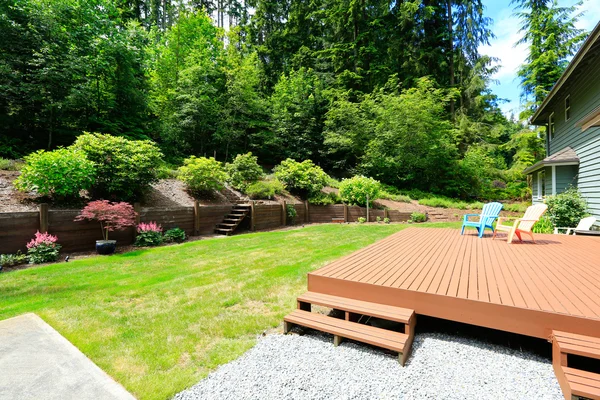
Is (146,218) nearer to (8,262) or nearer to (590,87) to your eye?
(8,262)

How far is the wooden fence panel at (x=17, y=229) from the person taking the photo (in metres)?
5.19

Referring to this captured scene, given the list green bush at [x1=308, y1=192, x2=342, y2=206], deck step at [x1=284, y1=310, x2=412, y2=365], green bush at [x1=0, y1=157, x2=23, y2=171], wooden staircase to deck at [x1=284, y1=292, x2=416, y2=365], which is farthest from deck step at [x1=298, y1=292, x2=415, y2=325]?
green bush at [x1=308, y1=192, x2=342, y2=206]

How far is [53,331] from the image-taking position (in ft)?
8.58

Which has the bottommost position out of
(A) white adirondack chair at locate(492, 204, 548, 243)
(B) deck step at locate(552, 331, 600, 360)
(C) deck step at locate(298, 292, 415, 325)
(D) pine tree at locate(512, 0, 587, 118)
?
(C) deck step at locate(298, 292, 415, 325)

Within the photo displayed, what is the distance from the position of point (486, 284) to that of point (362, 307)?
4.26 feet

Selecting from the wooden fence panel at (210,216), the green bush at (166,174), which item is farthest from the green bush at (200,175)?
the wooden fence panel at (210,216)

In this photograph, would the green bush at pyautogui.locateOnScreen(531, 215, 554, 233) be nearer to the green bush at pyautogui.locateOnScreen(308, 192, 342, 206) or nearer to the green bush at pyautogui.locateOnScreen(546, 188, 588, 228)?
Result: the green bush at pyautogui.locateOnScreen(546, 188, 588, 228)

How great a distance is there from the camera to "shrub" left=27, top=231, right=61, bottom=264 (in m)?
5.26

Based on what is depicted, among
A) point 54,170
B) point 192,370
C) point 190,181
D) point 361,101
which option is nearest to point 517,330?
point 192,370

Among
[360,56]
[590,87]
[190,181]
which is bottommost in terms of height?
[190,181]

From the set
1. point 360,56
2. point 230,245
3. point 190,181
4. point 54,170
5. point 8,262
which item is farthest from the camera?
point 360,56

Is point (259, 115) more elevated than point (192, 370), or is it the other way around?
point (259, 115)

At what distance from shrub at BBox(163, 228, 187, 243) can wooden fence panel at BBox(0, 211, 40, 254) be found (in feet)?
8.70

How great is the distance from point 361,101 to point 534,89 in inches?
388
